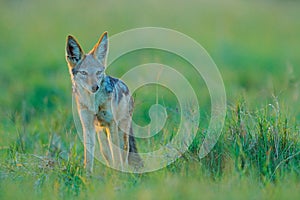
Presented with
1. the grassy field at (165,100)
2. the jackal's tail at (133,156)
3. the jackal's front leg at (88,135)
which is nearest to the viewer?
the grassy field at (165,100)

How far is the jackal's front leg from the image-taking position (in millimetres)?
6047

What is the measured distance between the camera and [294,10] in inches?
711

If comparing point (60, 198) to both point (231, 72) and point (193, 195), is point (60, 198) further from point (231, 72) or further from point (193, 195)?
point (231, 72)

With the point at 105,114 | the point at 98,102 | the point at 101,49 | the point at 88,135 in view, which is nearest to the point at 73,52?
the point at 101,49

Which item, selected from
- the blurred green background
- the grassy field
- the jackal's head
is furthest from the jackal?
the blurred green background

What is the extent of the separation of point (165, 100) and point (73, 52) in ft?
13.2

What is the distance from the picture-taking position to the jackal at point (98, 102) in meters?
5.98

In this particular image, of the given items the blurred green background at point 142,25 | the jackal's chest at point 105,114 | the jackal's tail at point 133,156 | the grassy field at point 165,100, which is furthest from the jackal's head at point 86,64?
the blurred green background at point 142,25

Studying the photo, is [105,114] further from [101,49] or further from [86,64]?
[101,49]

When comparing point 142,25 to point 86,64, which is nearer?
point 86,64

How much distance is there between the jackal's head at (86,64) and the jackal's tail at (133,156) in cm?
86

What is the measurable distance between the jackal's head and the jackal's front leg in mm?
274

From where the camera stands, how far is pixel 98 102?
19.8 ft

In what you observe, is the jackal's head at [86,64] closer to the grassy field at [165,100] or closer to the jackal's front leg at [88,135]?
the jackal's front leg at [88,135]
